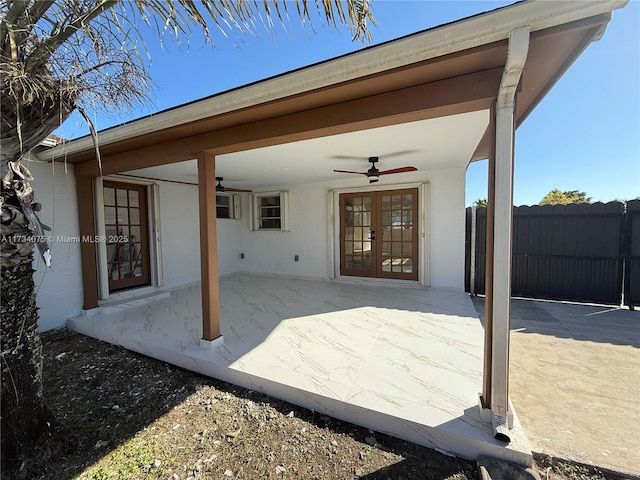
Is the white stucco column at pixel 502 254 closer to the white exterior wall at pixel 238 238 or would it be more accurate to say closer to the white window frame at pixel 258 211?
the white exterior wall at pixel 238 238

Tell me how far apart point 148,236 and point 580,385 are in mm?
6321

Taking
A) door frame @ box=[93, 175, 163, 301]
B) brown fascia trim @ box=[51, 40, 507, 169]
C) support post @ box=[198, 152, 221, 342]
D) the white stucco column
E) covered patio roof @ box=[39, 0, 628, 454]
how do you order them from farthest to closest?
door frame @ box=[93, 175, 163, 301]
support post @ box=[198, 152, 221, 342]
the white stucco column
brown fascia trim @ box=[51, 40, 507, 169]
covered patio roof @ box=[39, 0, 628, 454]

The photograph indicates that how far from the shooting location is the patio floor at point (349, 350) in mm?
1815

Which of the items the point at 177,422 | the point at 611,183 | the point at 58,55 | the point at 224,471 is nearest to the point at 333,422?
the point at 224,471

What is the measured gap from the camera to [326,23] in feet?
5.32

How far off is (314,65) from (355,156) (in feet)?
7.45

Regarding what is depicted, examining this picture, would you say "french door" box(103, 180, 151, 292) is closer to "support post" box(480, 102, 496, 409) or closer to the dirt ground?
the dirt ground

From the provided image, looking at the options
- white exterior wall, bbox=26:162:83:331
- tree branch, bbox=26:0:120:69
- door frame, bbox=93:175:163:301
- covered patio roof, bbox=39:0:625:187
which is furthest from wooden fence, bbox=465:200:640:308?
white exterior wall, bbox=26:162:83:331

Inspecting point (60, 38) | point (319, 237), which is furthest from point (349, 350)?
point (319, 237)

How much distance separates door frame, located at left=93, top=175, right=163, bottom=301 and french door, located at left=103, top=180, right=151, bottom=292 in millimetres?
91

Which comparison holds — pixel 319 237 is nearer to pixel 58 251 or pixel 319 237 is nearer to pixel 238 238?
pixel 238 238

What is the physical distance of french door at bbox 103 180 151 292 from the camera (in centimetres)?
460

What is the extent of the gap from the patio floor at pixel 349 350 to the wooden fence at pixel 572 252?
1.23 meters

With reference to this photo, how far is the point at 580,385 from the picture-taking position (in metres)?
2.30
